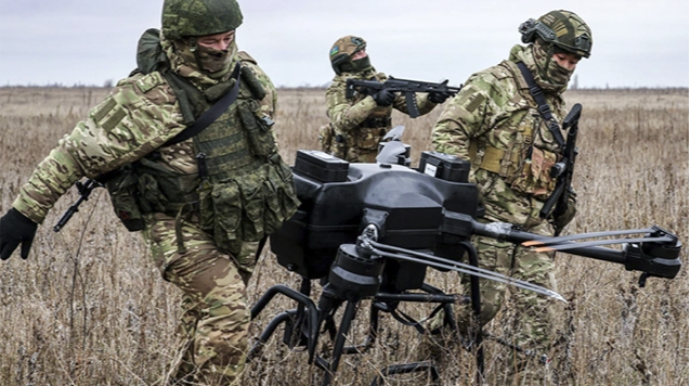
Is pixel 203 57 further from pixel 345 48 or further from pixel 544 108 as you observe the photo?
pixel 345 48

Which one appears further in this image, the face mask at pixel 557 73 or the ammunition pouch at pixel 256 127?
the face mask at pixel 557 73

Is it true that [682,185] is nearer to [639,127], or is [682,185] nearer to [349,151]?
[349,151]

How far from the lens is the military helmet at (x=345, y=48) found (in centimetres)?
751

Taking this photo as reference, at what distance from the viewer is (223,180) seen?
317 cm

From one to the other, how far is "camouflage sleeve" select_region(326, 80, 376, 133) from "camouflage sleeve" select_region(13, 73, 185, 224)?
4199mm

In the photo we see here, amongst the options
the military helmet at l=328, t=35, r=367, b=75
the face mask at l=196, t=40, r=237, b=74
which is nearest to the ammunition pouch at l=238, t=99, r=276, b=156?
the face mask at l=196, t=40, r=237, b=74

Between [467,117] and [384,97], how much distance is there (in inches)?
122

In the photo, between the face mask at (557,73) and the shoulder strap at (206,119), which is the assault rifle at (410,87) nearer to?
the face mask at (557,73)

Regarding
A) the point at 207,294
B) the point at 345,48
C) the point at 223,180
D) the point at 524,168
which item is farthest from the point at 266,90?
the point at 345,48

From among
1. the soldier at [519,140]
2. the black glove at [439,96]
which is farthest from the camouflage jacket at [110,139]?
the black glove at [439,96]

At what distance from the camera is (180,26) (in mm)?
3061

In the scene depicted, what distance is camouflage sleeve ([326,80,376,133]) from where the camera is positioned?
23.5 feet

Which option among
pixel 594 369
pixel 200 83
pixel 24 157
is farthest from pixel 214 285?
pixel 24 157

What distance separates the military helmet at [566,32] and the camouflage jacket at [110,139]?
6.74 ft
